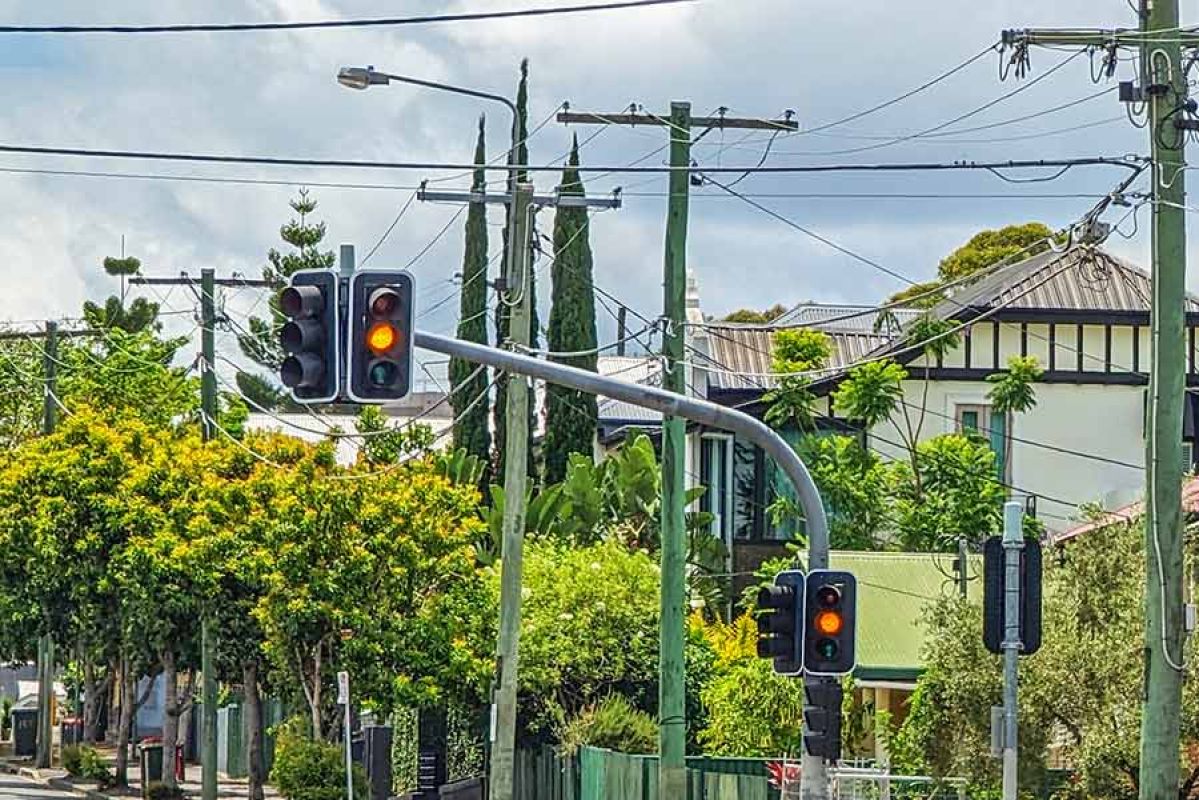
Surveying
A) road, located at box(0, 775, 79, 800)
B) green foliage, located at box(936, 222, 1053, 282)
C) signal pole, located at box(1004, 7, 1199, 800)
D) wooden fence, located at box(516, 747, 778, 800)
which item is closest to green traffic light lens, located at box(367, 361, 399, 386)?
signal pole, located at box(1004, 7, 1199, 800)

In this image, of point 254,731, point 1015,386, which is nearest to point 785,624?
point 254,731

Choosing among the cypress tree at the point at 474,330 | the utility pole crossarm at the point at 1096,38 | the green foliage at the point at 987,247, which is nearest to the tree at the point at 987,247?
the green foliage at the point at 987,247

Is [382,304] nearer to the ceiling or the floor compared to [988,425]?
nearer to the floor

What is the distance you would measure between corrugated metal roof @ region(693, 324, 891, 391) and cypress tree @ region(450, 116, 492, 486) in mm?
5938

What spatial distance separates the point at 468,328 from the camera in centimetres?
6044

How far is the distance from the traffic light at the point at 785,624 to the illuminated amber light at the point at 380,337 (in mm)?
5031

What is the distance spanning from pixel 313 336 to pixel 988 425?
38.5m

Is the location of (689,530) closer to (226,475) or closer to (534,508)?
(534,508)

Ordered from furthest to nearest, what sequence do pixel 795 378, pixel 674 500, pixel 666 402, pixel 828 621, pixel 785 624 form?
pixel 795 378
pixel 674 500
pixel 785 624
pixel 828 621
pixel 666 402

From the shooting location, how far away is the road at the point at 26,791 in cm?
4666

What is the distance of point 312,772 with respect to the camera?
37.8 metres

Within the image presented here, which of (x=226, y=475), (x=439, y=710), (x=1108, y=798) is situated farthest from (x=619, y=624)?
(x=1108, y=798)

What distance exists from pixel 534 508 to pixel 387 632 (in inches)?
391

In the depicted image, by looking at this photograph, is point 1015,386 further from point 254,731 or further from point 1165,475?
point 1165,475
